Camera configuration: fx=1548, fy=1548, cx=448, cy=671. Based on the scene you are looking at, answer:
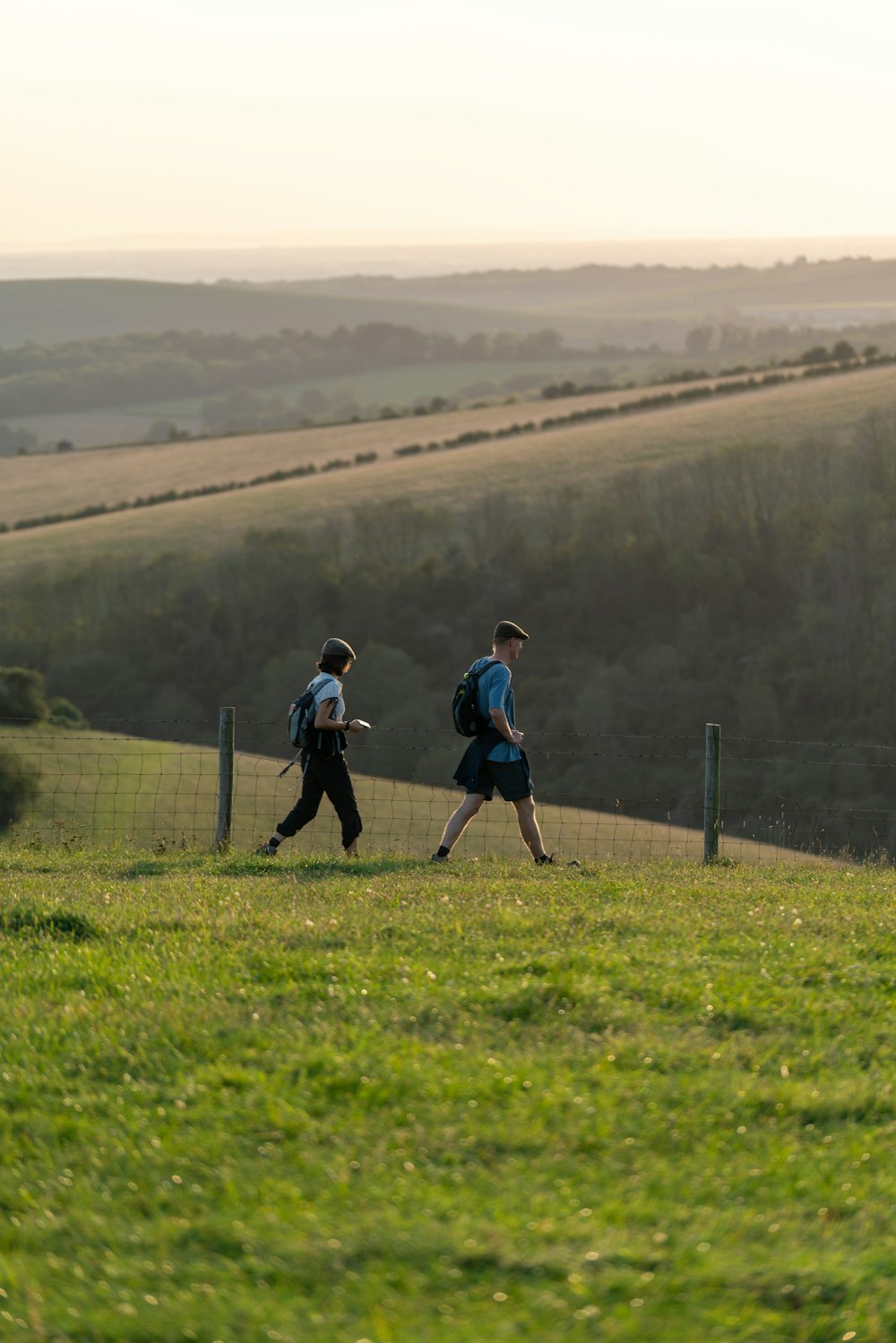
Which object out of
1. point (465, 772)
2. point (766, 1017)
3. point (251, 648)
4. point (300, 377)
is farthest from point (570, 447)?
point (300, 377)

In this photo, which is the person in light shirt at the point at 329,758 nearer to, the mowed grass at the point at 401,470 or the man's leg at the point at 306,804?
the man's leg at the point at 306,804

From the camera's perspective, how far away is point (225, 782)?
13797 mm

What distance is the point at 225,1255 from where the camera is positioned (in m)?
4.36

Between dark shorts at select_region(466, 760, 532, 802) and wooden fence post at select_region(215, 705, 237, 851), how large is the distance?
8.48 ft

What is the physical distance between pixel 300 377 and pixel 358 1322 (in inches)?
7432

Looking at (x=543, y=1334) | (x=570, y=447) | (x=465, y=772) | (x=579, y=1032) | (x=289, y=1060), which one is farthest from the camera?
(x=570, y=447)

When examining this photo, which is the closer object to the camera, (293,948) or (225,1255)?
(225,1255)

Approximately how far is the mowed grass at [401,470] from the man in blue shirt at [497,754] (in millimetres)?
61272

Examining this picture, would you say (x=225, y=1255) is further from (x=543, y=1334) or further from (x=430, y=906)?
(x=430, y=906)

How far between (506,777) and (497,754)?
0.19m

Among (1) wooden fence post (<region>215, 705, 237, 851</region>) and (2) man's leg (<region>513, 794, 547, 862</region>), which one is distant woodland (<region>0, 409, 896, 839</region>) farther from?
(2) man's leg (<region>513, 794, 547, 862</region>)

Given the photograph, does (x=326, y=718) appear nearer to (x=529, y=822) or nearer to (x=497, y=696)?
(x=497, y=696)

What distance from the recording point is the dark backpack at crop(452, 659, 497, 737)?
11.9 meters

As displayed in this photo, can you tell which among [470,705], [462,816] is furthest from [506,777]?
[470,705]
